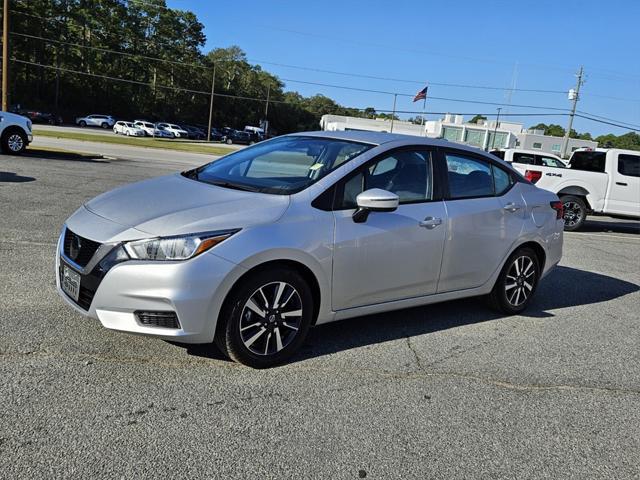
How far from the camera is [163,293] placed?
338cm

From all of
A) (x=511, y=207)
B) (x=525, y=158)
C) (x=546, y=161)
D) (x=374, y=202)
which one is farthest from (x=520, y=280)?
(x=546, y=161)

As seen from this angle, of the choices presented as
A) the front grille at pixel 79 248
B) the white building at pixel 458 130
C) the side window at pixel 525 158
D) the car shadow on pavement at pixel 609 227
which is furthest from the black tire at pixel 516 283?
the white building at pixel 458 130

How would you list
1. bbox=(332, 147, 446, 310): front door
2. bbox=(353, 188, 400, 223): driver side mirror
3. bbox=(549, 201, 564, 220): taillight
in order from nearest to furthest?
bbox=(353, 188, 400, 223): driver side mirror → bbox=(332, 147, 446, 310): front door → bbox=(549, 201, 564, 220): taillight

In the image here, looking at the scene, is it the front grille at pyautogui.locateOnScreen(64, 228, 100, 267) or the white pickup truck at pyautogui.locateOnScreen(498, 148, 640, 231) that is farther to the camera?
the white pickup truck at pyautogui.locateOnScreen(498, 148, 640, 231)

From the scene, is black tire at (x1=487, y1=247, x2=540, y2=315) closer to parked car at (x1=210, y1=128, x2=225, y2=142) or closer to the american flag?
the american flag

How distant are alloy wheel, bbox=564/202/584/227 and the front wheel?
14.8 metres

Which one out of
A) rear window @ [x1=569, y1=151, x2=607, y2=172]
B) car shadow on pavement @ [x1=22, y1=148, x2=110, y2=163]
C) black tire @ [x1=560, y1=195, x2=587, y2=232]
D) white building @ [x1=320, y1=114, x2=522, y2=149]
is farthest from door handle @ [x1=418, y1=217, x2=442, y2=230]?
white building @ [x1=320, y1=114, x2=522, y2=149]

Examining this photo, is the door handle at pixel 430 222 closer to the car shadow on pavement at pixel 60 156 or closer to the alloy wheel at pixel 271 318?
the alloy wheel at pixel 271 318

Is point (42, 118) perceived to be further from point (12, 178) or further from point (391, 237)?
point (391, 237)

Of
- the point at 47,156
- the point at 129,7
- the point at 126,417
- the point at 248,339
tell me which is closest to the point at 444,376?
the point at 248,339

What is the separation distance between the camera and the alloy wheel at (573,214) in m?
12.9

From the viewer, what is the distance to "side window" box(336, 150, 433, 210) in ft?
13.7

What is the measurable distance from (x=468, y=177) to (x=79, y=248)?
3.39 metres

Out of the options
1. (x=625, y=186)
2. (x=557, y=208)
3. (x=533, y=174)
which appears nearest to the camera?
(x=557, y=208)
